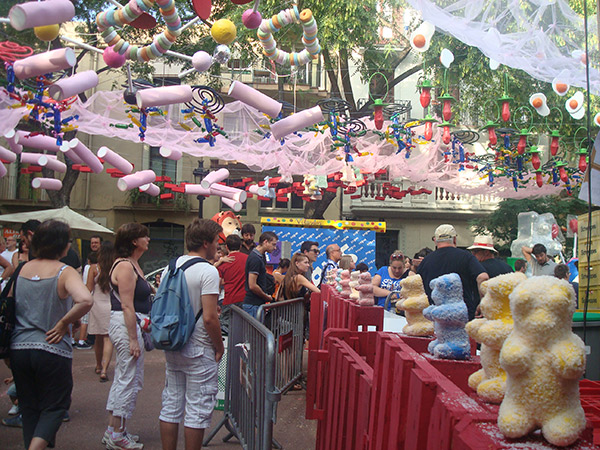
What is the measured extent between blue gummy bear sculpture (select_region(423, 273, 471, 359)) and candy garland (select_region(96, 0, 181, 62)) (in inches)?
144

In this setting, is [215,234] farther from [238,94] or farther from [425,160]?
[425,160]

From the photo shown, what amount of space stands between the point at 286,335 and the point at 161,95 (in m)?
2.81

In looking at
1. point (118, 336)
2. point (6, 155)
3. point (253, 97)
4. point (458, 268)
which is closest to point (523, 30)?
point (458, 268)

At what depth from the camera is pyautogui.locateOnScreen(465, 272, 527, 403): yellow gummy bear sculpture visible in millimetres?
1504

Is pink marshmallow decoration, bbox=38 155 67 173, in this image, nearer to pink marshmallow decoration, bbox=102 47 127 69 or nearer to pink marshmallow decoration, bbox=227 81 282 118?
pink marshmallow decoration, bbox=102 47 127 69

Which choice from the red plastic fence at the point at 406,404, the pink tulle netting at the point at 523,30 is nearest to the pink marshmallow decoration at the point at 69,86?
the pink tulle netting at the point at 523,30

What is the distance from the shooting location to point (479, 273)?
5.18 meters

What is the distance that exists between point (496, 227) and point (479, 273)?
44.8ft

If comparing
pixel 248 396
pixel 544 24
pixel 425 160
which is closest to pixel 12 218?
pixel 425 160

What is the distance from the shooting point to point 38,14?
4121 mm

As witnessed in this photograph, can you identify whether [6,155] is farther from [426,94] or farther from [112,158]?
[426,94]

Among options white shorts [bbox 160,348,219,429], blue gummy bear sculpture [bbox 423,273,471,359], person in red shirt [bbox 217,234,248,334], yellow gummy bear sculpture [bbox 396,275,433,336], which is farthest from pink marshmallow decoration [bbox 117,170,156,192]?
blue gummy bear sculpture [bbox 423,273,471,359]

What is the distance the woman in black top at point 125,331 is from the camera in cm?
444

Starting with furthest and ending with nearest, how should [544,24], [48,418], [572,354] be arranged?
[544,24]
[48,418]
[572,354]
